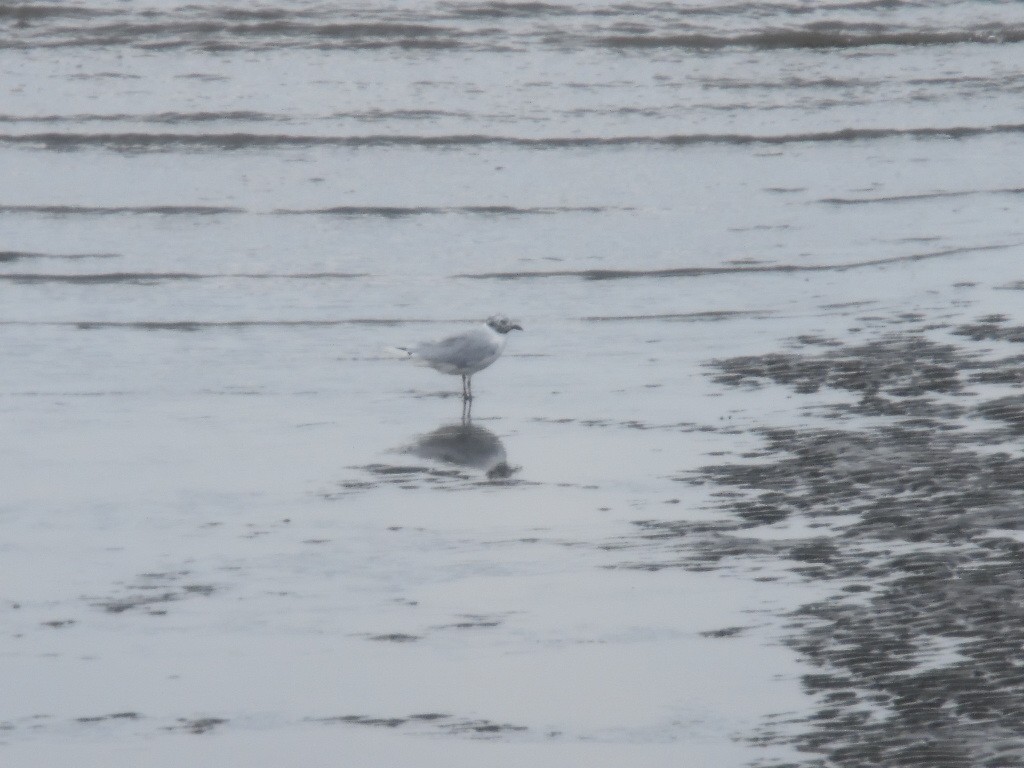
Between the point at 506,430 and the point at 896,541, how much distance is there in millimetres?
2253

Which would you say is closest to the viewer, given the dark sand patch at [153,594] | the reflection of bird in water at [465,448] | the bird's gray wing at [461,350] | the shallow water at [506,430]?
the shallow water at [506,430]

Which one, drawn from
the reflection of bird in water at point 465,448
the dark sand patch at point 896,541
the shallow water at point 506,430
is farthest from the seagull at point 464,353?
the dark sand patch at point 896,541

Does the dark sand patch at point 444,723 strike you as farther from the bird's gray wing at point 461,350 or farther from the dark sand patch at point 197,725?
the bird's gray wing at point 461,350

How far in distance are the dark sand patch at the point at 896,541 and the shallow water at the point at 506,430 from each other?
0.02m

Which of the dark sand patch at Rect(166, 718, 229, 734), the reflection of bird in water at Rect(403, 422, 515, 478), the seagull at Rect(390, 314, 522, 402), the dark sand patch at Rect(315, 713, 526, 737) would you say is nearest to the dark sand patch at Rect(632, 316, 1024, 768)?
the dark sand patch at Rect(315, 713, 526, 737)

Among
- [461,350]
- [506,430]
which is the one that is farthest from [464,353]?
[506,430]

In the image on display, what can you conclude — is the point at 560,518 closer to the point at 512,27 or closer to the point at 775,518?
the point at 775,518

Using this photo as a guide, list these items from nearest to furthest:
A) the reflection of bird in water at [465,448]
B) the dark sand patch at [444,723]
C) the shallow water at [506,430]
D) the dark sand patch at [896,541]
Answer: the dark sand patch at [896,541], the dark sand patch at [444,723], the shallow water at [506,430], the reflection of bird in water at [465,448]

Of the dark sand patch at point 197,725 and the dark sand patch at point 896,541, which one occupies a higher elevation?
the dark sand patch at point 896,541

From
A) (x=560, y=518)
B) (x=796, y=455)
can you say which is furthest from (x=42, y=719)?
(x=796, y=455)

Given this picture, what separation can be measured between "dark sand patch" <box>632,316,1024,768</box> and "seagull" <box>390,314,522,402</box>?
3.47ft

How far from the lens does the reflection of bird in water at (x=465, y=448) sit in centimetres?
689

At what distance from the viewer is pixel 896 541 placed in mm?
5598

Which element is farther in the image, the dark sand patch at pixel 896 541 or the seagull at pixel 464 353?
the seagull at pixel 464 353
